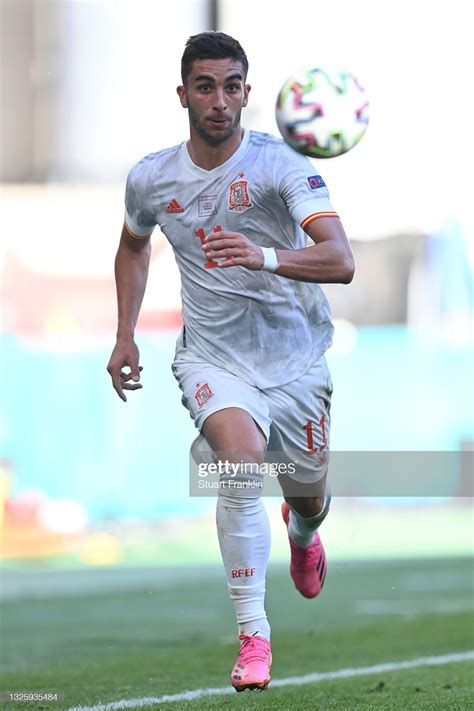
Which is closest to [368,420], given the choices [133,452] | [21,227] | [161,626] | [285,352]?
[133,452]

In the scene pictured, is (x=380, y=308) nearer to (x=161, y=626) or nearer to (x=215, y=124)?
(x=161, y=626)

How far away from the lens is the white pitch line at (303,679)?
5.48 metres

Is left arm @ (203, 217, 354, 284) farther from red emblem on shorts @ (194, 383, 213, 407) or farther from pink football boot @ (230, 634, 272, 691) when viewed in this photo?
pink football boot @ (230, 634, 272, 691)

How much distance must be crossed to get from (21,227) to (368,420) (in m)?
4.43

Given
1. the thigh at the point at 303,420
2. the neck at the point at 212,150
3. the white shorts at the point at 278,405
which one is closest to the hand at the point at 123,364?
the white shorts at the point at 278,405

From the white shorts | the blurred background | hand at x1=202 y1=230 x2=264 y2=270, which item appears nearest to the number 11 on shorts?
the white shorts

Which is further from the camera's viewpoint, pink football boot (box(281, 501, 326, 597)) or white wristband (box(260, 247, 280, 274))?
pink football boot (box(281, 501, 326, 597))

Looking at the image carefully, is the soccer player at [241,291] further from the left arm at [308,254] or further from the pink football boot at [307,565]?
the pink football boot at [307,565]

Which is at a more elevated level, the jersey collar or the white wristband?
the jersey collar

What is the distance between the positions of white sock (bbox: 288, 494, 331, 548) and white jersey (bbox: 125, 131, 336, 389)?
2.92 ft

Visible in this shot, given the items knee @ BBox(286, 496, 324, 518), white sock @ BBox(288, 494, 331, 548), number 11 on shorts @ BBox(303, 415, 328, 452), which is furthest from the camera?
white sock @ BBox(288, 494, 331, 548)

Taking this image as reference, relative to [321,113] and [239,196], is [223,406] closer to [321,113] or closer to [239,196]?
[239,196]

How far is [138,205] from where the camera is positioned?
18.6 feet

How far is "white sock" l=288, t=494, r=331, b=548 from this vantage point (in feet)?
20.8
